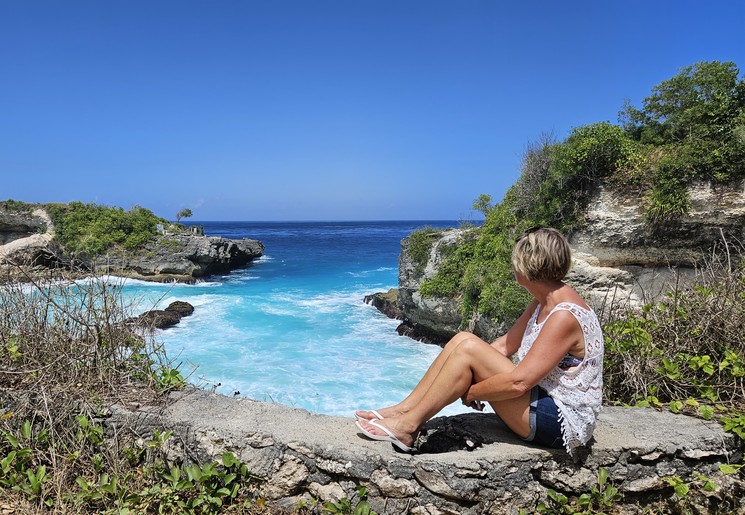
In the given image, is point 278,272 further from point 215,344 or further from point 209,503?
point 209,503

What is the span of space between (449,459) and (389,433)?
16.4 inches

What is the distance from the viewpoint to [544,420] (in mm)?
2807

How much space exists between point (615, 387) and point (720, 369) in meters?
0.82

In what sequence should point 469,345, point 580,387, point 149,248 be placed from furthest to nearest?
point 149,248, point 469,345, point 580,387

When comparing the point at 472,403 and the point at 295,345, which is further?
the point at 295,345

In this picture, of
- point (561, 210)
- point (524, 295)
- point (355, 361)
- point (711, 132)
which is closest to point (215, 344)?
point (355, 361)

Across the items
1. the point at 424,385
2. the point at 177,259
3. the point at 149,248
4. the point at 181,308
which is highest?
the point at 424,385

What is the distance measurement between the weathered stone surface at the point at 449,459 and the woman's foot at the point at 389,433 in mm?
57

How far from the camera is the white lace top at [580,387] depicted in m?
2.74

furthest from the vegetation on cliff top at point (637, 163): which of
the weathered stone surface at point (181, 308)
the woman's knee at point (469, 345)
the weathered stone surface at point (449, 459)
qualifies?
the weathered stone surface at point (181, 308)

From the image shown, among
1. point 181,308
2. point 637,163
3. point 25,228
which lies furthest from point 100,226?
point 637,163

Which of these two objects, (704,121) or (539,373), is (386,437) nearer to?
(539,373)

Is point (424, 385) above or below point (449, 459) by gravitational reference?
above

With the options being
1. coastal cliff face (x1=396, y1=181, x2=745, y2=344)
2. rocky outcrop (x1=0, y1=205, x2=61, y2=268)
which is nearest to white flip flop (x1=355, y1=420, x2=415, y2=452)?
coastal cliff face (x1=396, y1=181, x2=745, y2=344)
